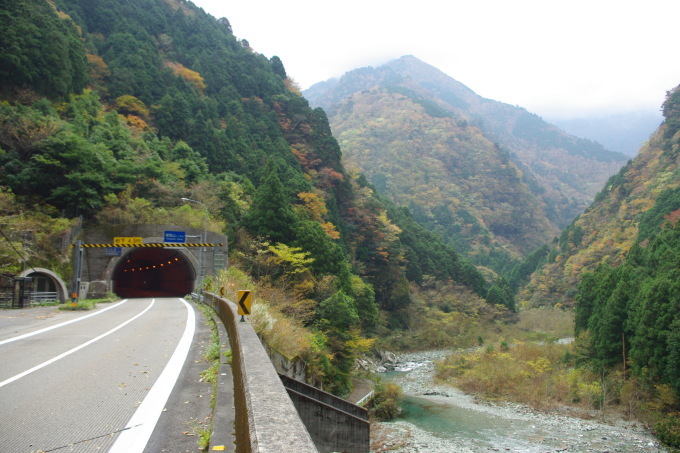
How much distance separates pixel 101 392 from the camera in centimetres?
579

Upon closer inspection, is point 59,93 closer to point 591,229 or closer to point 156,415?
point 156,415

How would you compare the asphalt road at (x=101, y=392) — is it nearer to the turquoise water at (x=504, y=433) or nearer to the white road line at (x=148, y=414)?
the white road line at (x=148, y=414)

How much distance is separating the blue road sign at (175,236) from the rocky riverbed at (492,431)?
639 inches

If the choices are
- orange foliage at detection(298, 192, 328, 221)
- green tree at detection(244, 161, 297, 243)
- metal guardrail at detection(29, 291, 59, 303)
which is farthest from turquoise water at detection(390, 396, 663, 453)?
orange foliage at detection(298, 192, 328, 221)

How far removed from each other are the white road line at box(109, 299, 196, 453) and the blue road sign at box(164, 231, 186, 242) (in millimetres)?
23218

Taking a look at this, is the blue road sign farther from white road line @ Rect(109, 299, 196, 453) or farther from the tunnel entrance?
white road line @ Rect(109, 299, 196, 453)

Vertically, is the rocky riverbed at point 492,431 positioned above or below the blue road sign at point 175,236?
below

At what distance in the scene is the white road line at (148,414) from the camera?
13.1 ft

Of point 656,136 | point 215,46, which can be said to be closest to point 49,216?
point 215,46

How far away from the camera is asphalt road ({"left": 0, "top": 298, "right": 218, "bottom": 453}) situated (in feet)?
13.6

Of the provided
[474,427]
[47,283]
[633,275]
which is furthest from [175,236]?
[633,275]

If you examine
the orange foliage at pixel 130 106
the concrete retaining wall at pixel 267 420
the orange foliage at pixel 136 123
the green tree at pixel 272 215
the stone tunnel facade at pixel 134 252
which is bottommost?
the concrete retaining wall at pixel 267 420

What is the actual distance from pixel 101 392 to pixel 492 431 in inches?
818

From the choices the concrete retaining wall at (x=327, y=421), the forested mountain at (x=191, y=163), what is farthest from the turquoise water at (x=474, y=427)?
the concrete retaining wall at (x=327, y=421)
